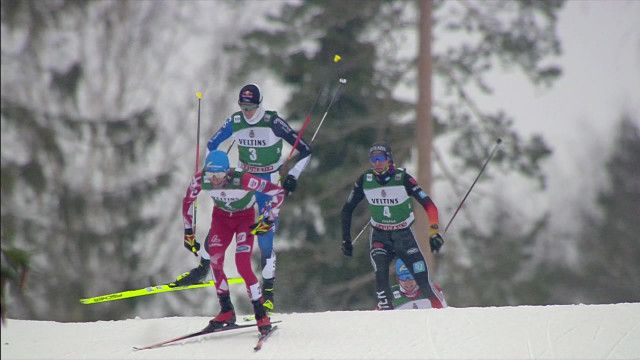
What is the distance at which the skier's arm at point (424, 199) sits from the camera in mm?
14078

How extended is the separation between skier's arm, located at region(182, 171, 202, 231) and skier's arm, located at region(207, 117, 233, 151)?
122 cm

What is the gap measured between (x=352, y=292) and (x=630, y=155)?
18836mm

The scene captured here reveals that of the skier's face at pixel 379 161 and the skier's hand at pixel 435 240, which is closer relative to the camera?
the skier's hand at pixel 435 240

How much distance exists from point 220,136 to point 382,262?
91.2 inches

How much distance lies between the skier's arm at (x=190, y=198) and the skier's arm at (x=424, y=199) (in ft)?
9.45

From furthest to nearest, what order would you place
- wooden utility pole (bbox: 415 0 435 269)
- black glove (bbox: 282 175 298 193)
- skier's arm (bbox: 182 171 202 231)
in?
wooden utility pole (bbox: 415 0 435 269)
black glove (bbox: 282 175 298 193)
skier's arm (bbox: 182 171 202 231)

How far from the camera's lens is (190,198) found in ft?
40.1

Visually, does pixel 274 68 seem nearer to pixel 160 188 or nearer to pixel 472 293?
pixel 160 188

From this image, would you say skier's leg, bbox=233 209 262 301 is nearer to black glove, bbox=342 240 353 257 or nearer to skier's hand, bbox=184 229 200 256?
skier's hand, bbox=184 229 200 256

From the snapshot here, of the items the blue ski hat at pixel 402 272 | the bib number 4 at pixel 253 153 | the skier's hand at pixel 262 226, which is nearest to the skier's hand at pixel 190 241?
the skier's hand at pixel 262 226

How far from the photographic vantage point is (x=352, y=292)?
25766 millimetres

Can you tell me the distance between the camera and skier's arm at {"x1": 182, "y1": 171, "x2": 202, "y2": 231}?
12.1 metres

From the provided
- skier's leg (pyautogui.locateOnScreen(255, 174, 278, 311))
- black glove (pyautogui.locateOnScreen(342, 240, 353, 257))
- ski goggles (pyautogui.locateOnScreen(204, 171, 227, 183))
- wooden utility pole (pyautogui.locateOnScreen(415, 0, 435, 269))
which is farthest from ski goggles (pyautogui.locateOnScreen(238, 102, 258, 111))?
wooden utility pole (pyautogui.locateOnScreen(415, 0, 435, 269))

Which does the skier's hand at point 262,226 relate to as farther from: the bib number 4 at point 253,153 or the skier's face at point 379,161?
the skier's face at point 379,161
